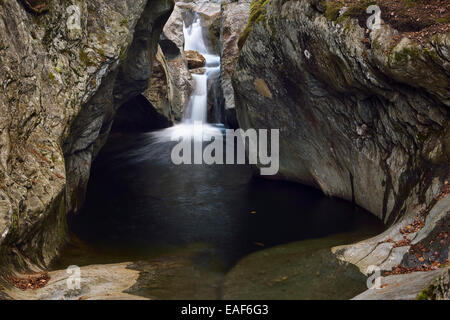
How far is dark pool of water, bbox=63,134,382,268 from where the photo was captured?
11.2m

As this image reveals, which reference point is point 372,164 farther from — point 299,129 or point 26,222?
point 26,222

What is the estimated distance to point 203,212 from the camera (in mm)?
13930

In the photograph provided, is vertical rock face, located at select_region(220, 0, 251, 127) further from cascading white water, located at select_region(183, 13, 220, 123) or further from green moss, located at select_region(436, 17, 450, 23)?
green moss, located at select_region(436, 17, 450, 23)

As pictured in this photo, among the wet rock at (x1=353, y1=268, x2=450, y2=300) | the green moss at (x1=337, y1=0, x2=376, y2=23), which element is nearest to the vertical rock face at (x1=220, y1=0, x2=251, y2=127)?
the green moss at (x1=337, y1=0, x2=376, y2=23)

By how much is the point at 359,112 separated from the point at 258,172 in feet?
23.9

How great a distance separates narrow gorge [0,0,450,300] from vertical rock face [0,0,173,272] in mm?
50

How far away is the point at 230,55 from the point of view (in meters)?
26.4

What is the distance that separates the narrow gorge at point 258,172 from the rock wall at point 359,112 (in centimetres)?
5

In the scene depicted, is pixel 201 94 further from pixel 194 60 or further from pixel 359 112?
pixel 359 112

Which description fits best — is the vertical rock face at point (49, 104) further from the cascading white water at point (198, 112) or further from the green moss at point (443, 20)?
the cascading white water at point (198, 112)

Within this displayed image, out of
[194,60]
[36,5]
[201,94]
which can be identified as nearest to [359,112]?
[36,5]

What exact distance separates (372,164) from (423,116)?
277 cm

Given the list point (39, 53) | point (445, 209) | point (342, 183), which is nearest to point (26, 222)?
point (39, 53)

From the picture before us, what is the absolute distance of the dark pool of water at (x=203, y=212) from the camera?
1124cm
